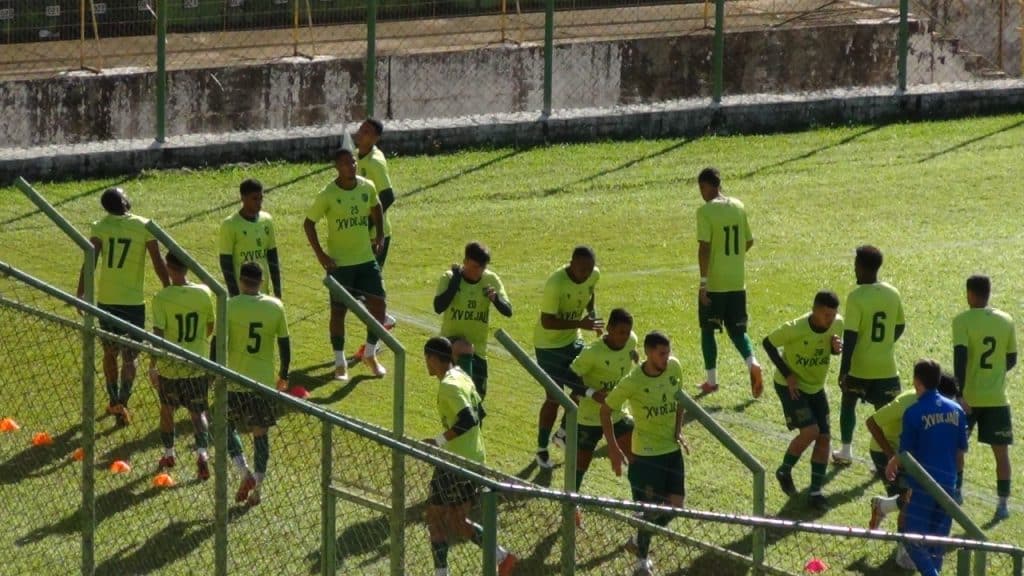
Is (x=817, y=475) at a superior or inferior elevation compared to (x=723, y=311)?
inferior

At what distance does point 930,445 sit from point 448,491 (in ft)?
10.2

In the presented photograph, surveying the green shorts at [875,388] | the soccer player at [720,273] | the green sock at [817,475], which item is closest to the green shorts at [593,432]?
the green sock at [817,475]

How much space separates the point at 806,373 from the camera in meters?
13.5

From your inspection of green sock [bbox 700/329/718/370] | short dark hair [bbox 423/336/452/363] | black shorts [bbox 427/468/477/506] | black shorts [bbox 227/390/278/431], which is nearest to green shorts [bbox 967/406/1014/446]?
green sock [bbox 700/329/718/370]

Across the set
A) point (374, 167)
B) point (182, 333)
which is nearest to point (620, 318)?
point (182, 333)

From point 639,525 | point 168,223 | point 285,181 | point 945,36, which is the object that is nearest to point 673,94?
point 945,36

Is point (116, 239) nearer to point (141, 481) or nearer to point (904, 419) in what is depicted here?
point (141, 481)

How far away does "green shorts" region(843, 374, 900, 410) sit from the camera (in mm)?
13688

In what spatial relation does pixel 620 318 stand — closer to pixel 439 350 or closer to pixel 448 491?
pixel 439 350

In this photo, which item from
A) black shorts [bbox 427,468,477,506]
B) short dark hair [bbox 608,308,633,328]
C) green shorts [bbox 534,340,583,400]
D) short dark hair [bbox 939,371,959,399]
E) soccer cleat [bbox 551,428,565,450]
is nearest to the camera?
black shorts [bbox 427,468,477,506]

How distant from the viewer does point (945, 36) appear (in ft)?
89.0

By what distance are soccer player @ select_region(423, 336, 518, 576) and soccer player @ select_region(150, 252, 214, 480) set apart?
2.05m

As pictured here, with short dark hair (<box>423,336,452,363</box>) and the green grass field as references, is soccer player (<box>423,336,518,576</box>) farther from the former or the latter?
the green grass field

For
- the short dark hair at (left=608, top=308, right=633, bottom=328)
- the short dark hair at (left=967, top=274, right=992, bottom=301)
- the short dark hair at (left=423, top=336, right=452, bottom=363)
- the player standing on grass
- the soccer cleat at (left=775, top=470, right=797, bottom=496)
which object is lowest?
the soccer cleat at (left=775, top=470, right=797, bottom=496)
